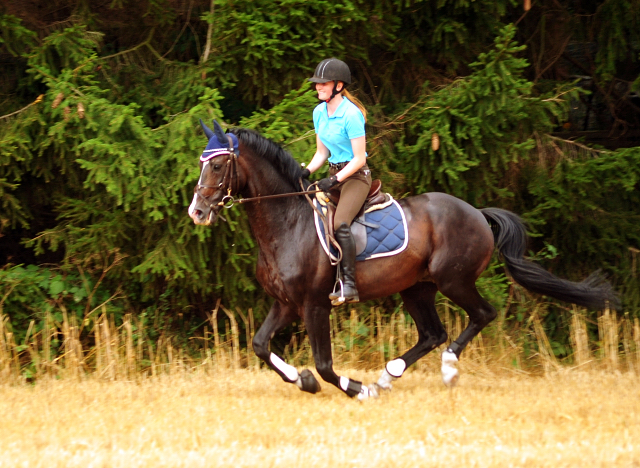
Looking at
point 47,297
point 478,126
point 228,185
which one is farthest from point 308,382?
point 47,297

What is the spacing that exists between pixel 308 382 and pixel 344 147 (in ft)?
7.04

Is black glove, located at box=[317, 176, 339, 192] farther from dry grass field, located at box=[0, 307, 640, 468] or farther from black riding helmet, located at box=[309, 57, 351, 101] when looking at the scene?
dry grass field, located at box=[0, 307, 640, 468]

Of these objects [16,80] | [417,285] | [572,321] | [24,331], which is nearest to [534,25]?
[572,321]

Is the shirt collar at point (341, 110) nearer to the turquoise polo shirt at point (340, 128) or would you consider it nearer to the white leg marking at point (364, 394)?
the turquoise polo shirt at point (340, 128)

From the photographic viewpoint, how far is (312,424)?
18.1ft

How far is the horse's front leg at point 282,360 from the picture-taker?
251 inches

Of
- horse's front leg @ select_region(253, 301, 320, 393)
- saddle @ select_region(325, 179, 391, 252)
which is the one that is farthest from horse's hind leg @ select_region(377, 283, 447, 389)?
saddle @ select_region(325, 179, 391, 252)

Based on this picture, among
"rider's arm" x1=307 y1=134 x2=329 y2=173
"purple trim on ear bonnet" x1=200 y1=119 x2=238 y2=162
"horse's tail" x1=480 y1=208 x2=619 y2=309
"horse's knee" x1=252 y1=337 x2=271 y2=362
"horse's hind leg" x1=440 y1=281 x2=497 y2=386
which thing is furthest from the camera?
"horse's tail" x1=480 y1=208 x2=619 y2=309

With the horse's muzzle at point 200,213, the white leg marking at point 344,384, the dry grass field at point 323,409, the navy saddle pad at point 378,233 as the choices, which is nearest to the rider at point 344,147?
the navy saddle pad at point 378,233

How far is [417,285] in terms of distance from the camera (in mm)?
7094

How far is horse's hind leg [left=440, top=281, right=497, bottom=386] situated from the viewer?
6.70 m

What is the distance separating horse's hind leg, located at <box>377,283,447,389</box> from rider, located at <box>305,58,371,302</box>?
2.98 ft

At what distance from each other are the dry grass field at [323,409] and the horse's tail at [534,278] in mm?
856

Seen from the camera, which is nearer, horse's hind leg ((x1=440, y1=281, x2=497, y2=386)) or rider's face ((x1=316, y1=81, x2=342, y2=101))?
rider's face ((x1=316, y1=81, x2=342, y2=101))
